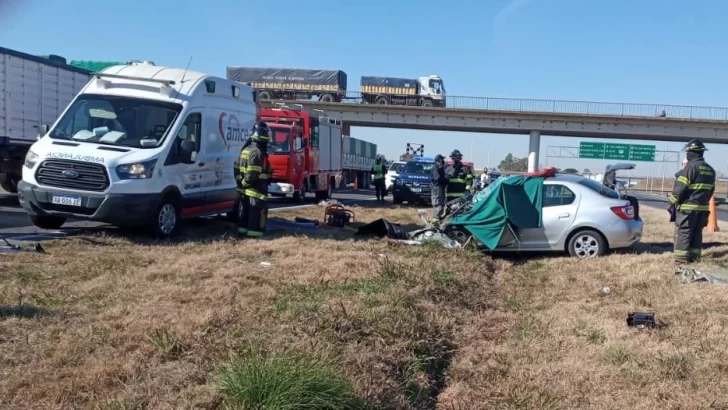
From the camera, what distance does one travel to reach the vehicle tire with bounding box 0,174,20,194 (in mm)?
16794

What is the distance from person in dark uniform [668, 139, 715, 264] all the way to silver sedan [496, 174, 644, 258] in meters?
1.08

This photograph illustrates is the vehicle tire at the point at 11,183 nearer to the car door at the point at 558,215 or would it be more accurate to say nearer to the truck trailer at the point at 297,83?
the car door at the point at 558,215

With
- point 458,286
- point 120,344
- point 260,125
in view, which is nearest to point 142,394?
point 120,344

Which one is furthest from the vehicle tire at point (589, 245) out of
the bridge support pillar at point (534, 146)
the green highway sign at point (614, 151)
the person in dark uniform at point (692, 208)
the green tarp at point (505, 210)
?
the green highway sign at point (614, 151)

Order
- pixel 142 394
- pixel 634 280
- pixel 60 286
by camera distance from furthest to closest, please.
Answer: pixel 634 280
pixel 60 286
pixel 142 394

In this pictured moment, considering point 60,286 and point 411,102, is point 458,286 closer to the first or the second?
point 60,286

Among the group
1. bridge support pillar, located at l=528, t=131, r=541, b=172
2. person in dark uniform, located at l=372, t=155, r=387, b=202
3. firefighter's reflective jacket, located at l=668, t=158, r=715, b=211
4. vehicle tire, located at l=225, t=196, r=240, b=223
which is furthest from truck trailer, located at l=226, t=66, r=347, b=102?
firefighter's reflective jacket, located at l=668, t=158, r=715, b=211

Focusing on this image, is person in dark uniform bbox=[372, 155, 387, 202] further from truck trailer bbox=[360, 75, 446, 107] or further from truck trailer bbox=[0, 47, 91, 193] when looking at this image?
truck trailer bbox=[360, 75, 446, 107]

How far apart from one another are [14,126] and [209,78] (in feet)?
23.6

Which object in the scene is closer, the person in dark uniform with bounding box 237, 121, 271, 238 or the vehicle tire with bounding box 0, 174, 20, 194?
the person in dark uniform with bounding box 237, 121, 271, 238

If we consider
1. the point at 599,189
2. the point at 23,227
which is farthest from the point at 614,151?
the point at 23,227

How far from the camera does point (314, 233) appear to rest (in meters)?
12.2

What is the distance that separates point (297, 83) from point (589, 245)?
47.7 metres

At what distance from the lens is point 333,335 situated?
17.4 ft
